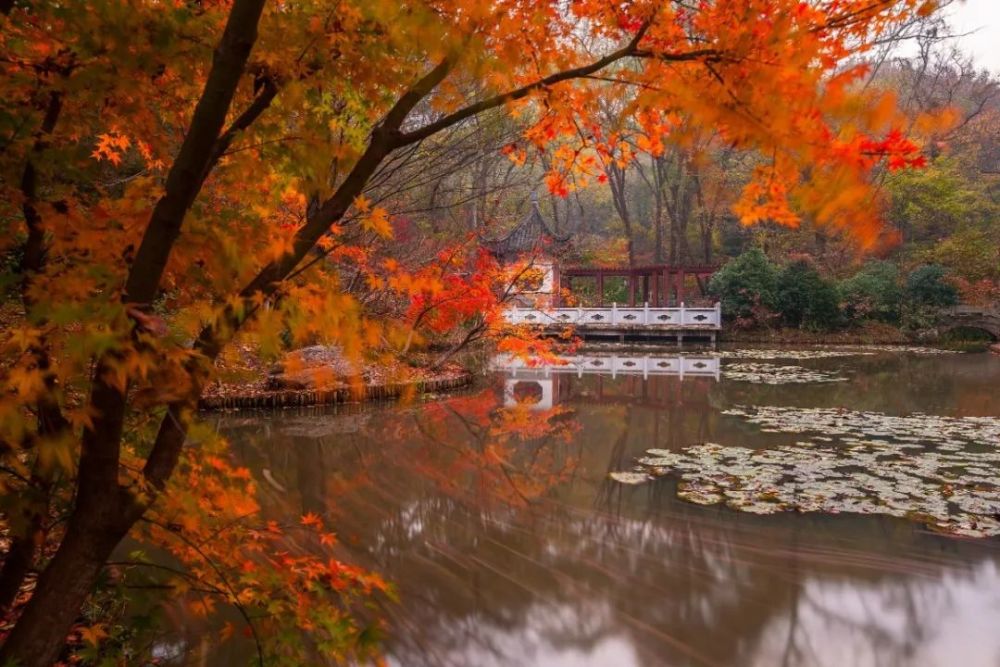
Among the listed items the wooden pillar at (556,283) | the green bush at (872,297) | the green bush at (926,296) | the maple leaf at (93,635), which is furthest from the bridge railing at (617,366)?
the maple leaf at (93,635)

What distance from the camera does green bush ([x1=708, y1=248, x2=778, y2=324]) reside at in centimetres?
1897

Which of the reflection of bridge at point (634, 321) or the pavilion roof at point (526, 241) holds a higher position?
the pavilion roof at point (526, 241)

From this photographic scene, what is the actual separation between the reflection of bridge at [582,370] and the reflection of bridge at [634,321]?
3799 millimetres

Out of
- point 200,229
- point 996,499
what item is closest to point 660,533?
point 996,499

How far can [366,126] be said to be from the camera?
2248 millimetres

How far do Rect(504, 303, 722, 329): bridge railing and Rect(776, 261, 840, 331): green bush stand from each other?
78.6 inches

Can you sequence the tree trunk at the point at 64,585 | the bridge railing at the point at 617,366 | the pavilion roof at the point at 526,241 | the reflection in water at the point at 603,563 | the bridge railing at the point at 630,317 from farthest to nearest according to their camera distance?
the pavilion roof at the point at 526,241
the bridge railing at the point at 630,317
the bridge railing at the point at 617,366
the reflection in water at the point at 603,563
the tree trunk at the point at 64,585

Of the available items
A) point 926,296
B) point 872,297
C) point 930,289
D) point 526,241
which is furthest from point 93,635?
point 926,296

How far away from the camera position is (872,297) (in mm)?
18938

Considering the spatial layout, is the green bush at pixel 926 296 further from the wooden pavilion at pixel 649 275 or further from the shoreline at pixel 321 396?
the shoreline at pixel 321 396

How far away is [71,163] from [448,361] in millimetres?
9206

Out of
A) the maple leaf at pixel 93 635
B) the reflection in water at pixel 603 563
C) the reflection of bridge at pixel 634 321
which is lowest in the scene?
the reflection in water at pixel 603 563

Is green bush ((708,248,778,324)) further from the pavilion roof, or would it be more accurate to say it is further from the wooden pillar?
the pavilion roof

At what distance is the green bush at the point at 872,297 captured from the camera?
1880 cm
